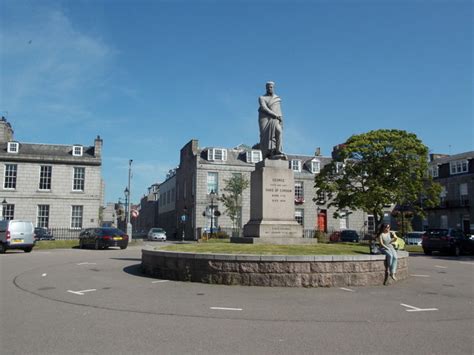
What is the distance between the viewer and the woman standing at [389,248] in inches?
444

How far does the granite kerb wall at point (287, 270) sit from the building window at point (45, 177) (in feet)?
122

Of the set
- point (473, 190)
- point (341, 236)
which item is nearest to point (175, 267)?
point (341, 236)

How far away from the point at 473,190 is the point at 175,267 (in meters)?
48.0

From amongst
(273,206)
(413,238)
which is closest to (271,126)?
(273,206)

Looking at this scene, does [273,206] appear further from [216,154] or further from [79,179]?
[216,154]

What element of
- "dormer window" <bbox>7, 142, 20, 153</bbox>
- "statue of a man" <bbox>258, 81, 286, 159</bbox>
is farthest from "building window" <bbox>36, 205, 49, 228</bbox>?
"statue of a man" <bbox>258, 81, 286, 159</bbox>

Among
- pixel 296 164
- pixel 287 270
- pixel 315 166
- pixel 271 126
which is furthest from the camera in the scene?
pixel 315 166

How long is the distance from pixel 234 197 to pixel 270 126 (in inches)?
1176

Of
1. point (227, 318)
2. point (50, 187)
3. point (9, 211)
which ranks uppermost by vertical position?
point (50, 187)

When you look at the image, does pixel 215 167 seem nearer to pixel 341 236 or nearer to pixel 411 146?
pixel 341 236

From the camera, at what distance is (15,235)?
23016 mm

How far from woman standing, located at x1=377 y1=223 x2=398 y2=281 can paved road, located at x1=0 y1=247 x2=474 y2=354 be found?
45 centimetres

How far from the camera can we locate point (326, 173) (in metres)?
35.5

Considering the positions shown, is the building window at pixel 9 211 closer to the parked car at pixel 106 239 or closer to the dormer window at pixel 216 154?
the parked car at pixel 106 239
